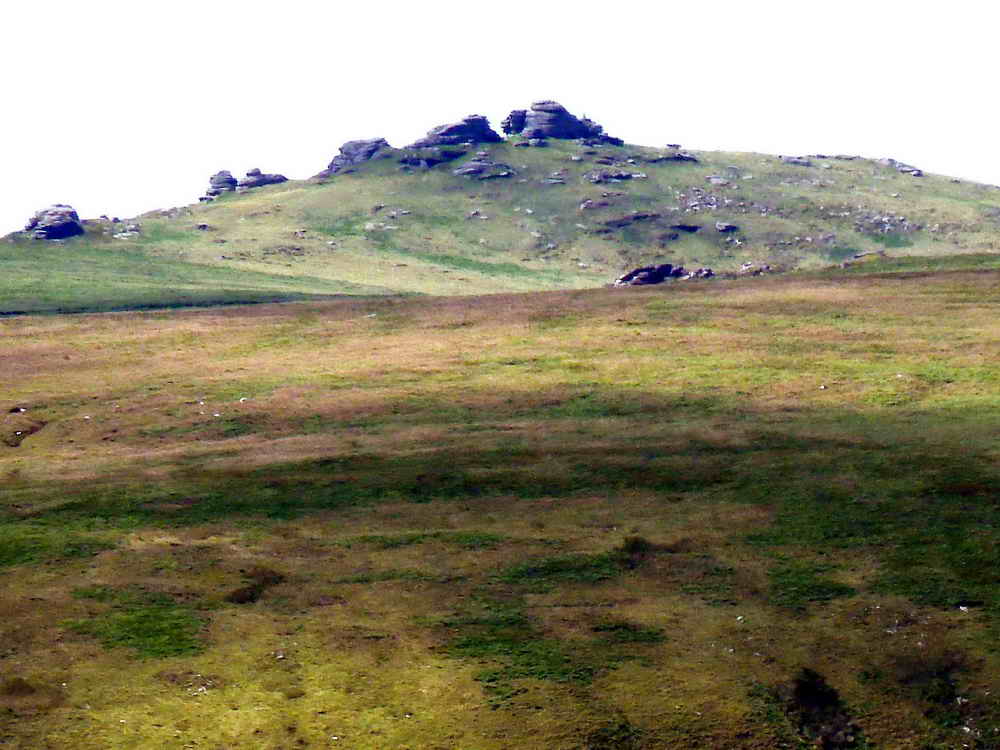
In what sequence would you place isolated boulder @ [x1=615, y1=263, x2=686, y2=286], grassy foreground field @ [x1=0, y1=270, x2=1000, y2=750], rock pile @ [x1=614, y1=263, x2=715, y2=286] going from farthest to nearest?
rock pile @ [x1=614, y1=263, x2=715, y2=286] < isolated boulder @ [x1=615, y1=263, x2=686, y2=286] < grassy foreground field @ [x1=0, y1=270, x2=1000, y2=750]

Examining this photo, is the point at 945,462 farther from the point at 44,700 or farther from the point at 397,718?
the point at 44,700

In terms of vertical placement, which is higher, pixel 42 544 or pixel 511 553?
pixel 42 544

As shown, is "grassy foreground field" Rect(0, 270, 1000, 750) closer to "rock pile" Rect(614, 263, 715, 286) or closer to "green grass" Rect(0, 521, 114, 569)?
"green grass" Rect(0, 521, 114, 569)

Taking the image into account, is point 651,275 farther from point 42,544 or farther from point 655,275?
point 42,544

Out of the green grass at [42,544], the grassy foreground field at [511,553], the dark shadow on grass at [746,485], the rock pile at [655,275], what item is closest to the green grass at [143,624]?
the grassy foreground field at [511,553]

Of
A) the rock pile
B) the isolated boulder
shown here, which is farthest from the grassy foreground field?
the rock pile

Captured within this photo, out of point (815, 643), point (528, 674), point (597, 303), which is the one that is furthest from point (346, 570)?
point (597, 303)

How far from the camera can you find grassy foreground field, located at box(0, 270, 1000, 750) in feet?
122

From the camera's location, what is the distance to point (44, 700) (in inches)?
1462

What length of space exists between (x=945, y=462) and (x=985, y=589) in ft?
44.9

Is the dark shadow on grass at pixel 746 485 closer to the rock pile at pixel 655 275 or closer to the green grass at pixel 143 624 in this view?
the green grass at pixel 143 624

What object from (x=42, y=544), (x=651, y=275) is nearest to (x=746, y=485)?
(x=42, y=544)

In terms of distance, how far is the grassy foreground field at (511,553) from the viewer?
37.1 m

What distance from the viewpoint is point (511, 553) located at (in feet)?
158
